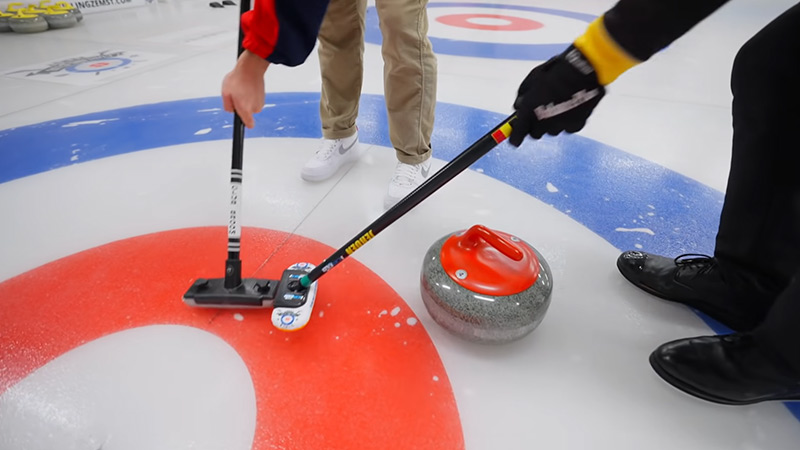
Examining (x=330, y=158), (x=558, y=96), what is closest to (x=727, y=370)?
(x=558, y=96)

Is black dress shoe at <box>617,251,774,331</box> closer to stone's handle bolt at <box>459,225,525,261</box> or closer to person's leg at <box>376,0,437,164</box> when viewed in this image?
stone's handle bolt at <box>459,225,525,261</box>

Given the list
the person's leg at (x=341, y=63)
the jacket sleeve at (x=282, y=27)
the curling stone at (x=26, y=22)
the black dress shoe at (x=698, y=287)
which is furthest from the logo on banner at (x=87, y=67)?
the black dress shoe at (x=698, y=287)

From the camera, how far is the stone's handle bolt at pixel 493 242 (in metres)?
0.79

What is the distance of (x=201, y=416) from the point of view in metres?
0.70

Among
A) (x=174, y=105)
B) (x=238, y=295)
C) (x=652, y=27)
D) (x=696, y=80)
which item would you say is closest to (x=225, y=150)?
(x=174, y=105)

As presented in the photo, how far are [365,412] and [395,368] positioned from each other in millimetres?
106

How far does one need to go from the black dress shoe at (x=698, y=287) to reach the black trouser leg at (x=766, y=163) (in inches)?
1.2

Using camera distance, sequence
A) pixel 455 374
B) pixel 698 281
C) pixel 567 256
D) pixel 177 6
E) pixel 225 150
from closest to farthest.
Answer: pixel 455 374
pixel 698 281
pixel 567 256
pixel 225 150
pixel 177 6

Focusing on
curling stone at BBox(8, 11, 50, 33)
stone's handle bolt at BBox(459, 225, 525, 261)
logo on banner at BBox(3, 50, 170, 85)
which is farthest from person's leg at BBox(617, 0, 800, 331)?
curling stone at BBox(8, 11, 50, 33)

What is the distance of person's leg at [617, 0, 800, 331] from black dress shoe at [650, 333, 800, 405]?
0.15 meters

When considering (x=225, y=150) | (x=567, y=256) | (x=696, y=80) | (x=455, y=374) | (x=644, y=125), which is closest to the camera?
(x=455, y=374)

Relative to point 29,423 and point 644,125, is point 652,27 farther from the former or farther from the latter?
point 644,125

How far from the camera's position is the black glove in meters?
0.64

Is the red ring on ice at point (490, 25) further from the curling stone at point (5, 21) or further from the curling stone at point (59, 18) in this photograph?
the curling stone at point (5, 21)
